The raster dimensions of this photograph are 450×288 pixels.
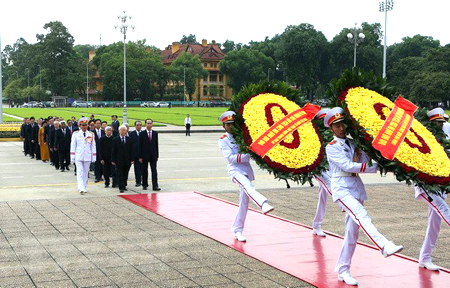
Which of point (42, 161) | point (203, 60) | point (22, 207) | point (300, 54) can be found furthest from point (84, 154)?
point (203, 60)

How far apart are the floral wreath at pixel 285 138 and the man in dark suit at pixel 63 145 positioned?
40.8ft

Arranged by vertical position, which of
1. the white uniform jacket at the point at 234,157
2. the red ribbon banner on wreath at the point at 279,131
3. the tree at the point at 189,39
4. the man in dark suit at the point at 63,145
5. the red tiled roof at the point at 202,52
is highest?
the tree at the point at 189,39

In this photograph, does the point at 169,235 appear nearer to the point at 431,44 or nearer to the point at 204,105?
the point at 204,105

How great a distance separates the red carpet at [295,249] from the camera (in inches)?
296

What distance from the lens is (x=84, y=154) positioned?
15.4 metres

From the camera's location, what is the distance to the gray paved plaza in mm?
7605

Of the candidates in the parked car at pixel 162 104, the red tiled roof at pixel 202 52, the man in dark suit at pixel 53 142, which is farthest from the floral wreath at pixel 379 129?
the red tiled roof at pixel 202 52

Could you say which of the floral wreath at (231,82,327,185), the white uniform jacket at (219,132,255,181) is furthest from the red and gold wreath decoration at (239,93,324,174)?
the white uniform jacket at (219,132,255,181)

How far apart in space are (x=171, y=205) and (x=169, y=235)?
319 centimetres

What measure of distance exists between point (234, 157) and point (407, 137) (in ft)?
9.28

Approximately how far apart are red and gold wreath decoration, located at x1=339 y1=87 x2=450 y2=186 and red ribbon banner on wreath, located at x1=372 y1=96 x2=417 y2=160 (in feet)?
0.37

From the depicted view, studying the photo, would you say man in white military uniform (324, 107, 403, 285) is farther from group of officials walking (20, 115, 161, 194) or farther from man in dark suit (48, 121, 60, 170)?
man in dark suit (48, 121, 60, 170)

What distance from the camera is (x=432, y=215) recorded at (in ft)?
25.9

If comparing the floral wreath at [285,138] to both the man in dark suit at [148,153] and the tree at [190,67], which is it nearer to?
the man in dark suit at [148,153]
